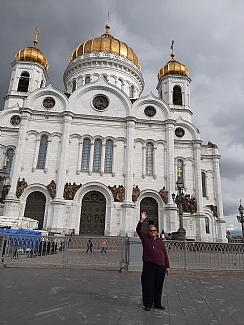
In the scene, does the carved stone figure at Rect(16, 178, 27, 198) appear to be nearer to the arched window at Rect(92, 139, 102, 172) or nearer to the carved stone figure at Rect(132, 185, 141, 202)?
the arched window at Rect(92, 139, 102, 172)

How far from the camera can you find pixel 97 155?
25297mm

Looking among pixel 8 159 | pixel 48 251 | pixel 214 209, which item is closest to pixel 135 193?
pixel 214 209

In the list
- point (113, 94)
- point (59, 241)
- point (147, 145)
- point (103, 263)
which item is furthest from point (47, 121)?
point (103, 263)

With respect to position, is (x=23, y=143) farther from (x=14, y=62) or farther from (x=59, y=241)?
(x=59, y=241)

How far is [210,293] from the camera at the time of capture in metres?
5.61

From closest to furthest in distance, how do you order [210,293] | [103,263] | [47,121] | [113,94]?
[210,293] < [103,263] < [47,121] < [113,94]

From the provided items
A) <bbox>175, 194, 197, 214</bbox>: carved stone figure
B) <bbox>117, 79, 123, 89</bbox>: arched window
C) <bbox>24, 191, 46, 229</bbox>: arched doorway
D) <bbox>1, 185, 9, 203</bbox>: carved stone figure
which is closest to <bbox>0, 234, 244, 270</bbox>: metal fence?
<bbox>24, 191, 46, 229</bbox>: arched doorway

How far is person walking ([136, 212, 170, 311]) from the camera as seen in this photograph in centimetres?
435

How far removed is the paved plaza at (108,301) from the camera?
3.72m

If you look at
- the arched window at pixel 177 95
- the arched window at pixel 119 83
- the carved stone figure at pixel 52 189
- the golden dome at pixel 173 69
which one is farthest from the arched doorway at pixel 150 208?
the golden dome at pixel 173 69

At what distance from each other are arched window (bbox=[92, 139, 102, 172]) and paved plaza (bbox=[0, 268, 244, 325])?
17808 mm

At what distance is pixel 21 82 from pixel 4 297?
3075cm

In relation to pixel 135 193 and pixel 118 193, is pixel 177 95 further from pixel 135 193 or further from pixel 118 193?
pixel 118 193

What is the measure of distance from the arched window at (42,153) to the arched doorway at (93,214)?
17.7 ft
